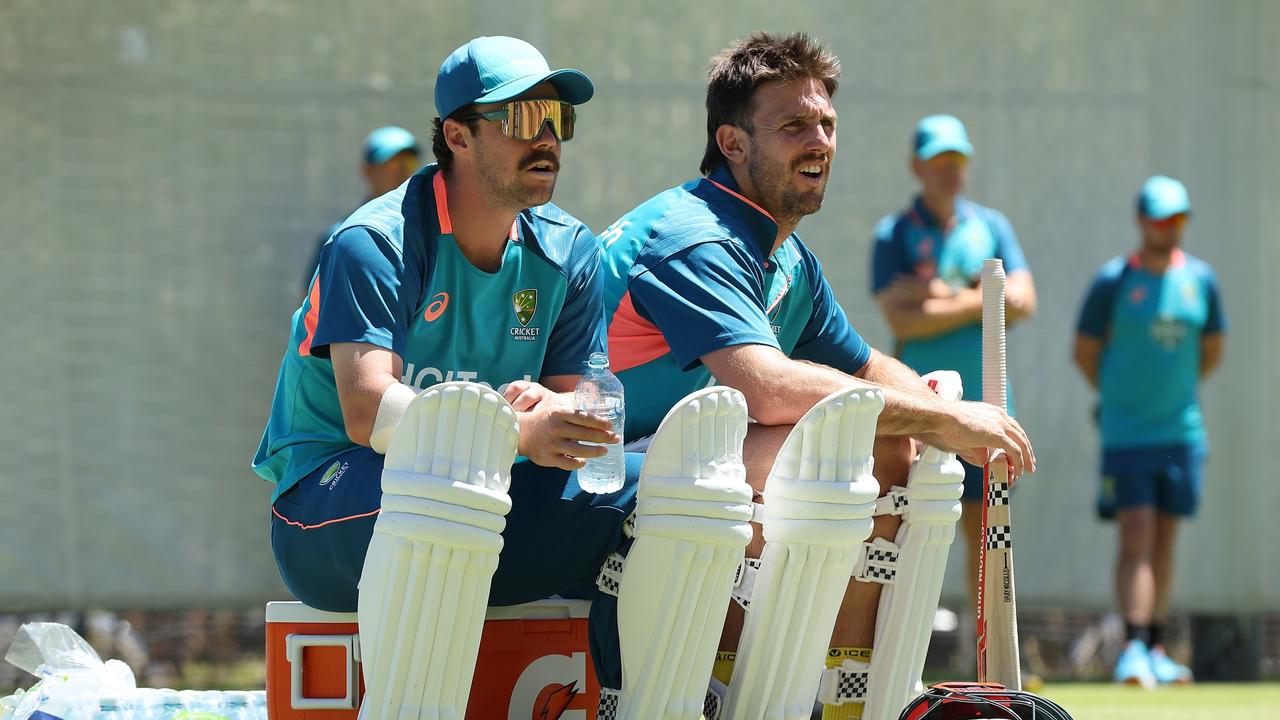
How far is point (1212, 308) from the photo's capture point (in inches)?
258

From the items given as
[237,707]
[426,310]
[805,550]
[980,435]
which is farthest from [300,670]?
[980,435]

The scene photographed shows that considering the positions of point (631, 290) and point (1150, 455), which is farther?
point (1150, 455)

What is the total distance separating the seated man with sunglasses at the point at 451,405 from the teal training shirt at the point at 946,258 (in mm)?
2834

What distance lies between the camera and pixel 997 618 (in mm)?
3189

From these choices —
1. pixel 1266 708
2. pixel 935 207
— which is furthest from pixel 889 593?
pixel 935 207

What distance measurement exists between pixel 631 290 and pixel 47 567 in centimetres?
346

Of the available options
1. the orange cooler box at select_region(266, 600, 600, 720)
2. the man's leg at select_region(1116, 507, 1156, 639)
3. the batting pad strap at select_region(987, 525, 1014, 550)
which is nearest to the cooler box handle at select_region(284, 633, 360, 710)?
the orange cooler box at select_region(266, 600, 600, 720)

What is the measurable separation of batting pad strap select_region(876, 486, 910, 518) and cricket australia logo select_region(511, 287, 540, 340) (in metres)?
0.72

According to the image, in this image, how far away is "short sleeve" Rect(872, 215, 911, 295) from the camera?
19.6 feet

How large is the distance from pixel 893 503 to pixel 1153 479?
12.2 ft

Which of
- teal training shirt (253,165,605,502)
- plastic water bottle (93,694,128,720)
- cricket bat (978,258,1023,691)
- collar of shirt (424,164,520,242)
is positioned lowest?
plastic water bottle (93,694,128,720)

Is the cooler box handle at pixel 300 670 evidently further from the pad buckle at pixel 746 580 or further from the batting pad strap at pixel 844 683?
the batting pad strap at pixel 844 683

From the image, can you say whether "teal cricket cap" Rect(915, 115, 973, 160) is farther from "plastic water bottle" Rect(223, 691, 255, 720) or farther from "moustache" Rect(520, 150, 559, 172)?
"plastic water bottle" Rect(223, 691, 255, 720)

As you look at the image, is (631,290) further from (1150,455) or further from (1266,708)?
(1150,455)
